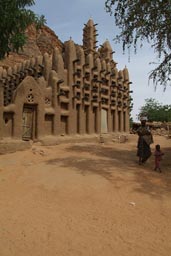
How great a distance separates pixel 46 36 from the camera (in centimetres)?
4488

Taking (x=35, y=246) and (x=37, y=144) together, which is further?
(x=37, y=144)

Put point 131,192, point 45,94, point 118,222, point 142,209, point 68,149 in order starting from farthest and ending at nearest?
point 45,94, point 68,149, point 131,192, point 142,209, point 118,222

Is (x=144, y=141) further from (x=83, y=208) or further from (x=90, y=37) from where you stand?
(x=90, y=37)

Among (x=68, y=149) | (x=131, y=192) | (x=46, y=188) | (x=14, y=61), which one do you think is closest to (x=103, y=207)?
(x=131, y=192)

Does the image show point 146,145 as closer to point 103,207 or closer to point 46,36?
point 103,207

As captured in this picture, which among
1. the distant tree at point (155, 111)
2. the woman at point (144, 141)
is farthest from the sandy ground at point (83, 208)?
the distant tree at point (155, 111)

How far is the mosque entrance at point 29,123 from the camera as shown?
14906mm

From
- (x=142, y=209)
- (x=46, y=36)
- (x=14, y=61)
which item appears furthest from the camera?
(x=46, y=36)

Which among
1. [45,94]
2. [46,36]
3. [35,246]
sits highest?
[46,36]

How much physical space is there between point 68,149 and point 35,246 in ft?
32.4

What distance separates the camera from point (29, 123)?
49.5 ft

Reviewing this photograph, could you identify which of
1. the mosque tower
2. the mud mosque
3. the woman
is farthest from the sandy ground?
the mosque tower

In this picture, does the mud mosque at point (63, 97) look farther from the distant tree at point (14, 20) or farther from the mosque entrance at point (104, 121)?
the distant tree at point (14, 20)

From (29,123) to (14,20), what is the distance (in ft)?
23.6
